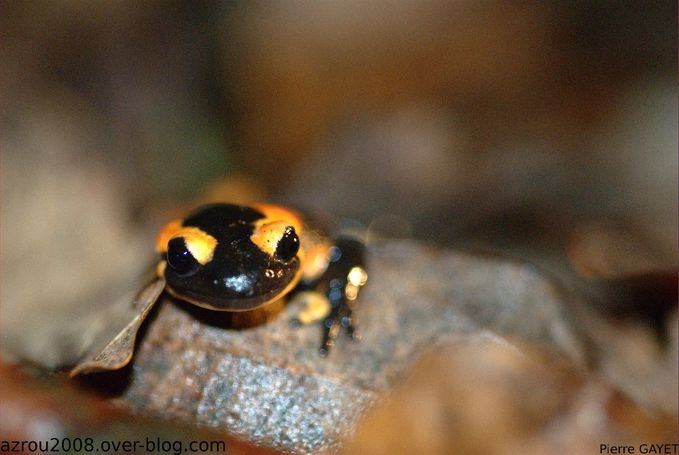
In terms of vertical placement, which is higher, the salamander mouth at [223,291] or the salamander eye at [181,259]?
the salamander eye at [181,259]

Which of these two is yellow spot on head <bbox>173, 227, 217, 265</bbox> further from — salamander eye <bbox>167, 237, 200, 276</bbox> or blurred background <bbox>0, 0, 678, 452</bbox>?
blurred background <bbox>0, 0, 678, 452</bbox>

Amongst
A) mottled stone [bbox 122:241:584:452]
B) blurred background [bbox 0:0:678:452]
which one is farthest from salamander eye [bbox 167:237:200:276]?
blurred background [bbox 0:0:678:452]

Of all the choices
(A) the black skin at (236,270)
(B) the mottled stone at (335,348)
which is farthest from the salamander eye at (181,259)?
(B) the mottled stone at (335,348)

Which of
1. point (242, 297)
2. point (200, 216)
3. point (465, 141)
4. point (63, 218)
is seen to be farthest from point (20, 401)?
point (465, 141)

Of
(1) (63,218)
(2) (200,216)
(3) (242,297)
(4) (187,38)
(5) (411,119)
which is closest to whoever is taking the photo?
(3) (242,297)

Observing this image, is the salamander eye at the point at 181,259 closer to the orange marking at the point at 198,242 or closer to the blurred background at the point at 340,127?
the orange marking at the point at 198,242

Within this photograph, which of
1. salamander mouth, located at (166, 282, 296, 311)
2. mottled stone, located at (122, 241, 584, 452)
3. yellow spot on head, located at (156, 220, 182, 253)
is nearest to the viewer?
mottled stone, located at (122, 241, 584, 452)

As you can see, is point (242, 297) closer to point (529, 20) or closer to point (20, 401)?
point (20, 401)
